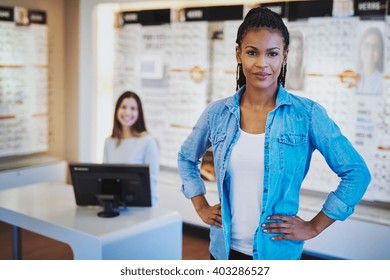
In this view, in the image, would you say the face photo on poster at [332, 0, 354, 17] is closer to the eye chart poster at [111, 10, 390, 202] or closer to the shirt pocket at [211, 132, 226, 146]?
the eye chart poster at [111, 10, 390, 202]

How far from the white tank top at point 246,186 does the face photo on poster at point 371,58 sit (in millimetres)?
2015

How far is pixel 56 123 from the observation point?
475cm

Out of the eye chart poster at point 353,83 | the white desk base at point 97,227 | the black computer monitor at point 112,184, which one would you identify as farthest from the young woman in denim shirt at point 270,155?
the eye chart poster at point 353,83

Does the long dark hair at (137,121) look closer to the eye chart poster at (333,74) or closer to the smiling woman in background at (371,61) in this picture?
the eye chart poster at (333,74)

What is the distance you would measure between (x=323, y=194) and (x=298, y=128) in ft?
5.89

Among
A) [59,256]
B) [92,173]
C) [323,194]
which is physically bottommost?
[59,256]

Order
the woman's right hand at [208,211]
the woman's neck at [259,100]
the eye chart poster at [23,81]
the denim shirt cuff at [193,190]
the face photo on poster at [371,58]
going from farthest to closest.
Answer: the eye chart poster at [23,81] < the face photo on poster at [371,58] < the denim shirt cuff at [193,190] < the woman's right hand at [208,211] < the woman's neck at [259,100]

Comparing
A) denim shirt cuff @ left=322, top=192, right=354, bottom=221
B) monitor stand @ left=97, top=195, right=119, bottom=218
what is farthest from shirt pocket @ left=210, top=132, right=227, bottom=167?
monitor stand @ left=97, top=195, right=119, bottom=218

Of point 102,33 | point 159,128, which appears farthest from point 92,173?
point 102,33

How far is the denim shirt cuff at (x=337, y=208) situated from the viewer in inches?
58.0

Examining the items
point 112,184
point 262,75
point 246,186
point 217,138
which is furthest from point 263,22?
point 112,184

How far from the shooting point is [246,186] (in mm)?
1508
